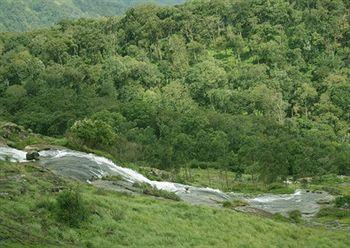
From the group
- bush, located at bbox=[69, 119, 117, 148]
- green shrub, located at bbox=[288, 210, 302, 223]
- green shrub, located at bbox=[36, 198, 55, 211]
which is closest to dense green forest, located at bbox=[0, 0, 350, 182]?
bush, located at bbox=[69, 119, 117, 148]

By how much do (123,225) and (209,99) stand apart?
144736 millimetres

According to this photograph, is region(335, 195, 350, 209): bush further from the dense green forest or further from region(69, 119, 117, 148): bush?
region(69, 119, 117, 148): bush

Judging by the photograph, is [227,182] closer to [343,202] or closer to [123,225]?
[343,202]

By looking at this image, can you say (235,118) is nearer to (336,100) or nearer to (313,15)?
(336,100)

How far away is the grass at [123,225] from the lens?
108ft

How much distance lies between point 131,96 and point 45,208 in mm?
140175

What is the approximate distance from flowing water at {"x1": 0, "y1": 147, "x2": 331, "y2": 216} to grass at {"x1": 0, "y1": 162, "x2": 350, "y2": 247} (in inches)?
425

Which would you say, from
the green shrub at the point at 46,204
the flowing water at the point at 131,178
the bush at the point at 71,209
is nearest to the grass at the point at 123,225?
the green shrub at the point at 46,204

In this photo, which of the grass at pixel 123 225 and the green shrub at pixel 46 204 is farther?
the green shrub at pixel 46 204

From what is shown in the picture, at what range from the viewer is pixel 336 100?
16962 centimetres

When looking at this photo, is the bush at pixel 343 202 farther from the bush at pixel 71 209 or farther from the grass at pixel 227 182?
the bush at pixel 71 209

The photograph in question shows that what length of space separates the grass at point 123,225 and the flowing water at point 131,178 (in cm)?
1079

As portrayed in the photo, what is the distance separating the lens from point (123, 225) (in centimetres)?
3812

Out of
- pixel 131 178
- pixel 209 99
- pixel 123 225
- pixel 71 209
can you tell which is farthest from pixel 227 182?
pixel 209 99
